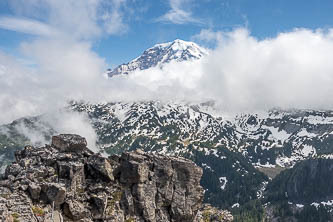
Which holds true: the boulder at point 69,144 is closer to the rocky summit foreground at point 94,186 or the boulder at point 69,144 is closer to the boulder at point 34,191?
the rocky summit foreground at point 94,186

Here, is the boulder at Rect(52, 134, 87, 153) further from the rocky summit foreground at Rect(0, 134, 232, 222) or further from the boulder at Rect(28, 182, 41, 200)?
the boulder at Rect(28, 182, 41, 200)

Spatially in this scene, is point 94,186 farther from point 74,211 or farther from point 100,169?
point 74,211

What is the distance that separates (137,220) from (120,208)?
4335 millimetres

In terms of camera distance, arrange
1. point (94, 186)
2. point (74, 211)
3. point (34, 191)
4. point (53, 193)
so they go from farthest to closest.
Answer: point (94, 186) < point (74, 211) < point (53, 193) < point (34, 191)

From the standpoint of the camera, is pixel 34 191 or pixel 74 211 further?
pixel 74 211

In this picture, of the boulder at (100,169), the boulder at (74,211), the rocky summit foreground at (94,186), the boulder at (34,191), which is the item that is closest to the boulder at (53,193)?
the rocky summit foreground at (94,186)

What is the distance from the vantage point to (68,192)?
6262 cm

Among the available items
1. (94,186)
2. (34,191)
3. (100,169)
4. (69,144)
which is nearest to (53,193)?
(34,191)

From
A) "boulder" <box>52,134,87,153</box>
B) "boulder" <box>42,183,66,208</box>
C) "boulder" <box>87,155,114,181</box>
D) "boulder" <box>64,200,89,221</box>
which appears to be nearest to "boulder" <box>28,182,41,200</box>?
"boulder" <box>42,183,66,208</box>

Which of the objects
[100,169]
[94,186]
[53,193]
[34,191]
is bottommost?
[53,193]

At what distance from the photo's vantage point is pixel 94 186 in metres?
69.0

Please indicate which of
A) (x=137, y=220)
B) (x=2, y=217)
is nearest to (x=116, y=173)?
(x=137, y=220)

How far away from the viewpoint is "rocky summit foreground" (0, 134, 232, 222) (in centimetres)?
5694

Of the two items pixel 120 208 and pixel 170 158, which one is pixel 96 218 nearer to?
pixel 120 208
